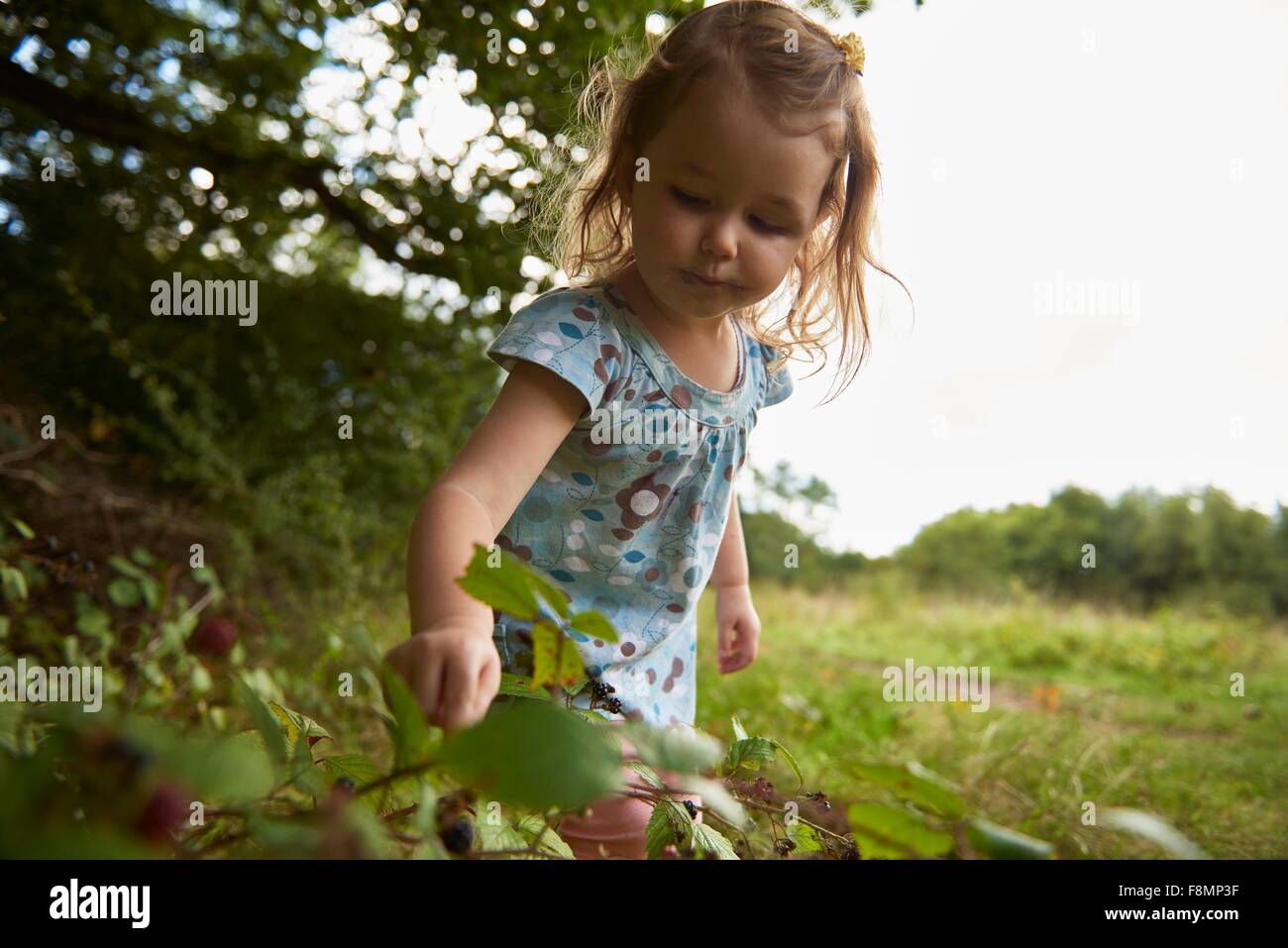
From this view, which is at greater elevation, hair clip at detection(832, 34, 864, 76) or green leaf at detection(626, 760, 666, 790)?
hair clip at detection(832, 34, 864, 76)

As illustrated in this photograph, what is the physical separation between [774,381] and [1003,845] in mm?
1471

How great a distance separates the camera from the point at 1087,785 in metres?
2.51

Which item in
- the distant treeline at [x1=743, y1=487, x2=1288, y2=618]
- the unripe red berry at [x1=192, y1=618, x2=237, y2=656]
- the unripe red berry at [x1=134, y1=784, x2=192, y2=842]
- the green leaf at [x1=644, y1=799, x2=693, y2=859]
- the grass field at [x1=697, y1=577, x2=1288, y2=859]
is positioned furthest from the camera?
the distant treeline at [x1=743, y1=487, x2=1288, y2=618]

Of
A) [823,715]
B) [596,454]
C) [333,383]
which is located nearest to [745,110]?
[596,454]

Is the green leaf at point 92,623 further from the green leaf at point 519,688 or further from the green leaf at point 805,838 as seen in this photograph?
the green leaf at point 805,838

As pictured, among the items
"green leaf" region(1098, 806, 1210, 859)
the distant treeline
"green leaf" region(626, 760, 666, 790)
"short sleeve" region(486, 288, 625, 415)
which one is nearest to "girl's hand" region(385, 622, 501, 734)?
"green leaf" region(626, 760, 666, 790)

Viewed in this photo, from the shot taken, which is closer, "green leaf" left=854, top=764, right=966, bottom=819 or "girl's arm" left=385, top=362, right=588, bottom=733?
"green leaf" left=854, top=764, right=966, bottom=819

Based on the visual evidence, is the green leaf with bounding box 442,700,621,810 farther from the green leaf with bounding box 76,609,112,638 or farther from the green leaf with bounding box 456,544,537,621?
the green leaf with bounding box 76,609,112,638

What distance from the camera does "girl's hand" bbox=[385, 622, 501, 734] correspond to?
60 cm

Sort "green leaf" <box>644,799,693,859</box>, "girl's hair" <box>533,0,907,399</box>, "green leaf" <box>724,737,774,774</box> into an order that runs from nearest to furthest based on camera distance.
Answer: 1. "green leaf" <box>644,799,693,859</box>
2. "green leaf" <box>724,737,774,774</box>
3. "girl's hair" <box>533,0,907,399</box>

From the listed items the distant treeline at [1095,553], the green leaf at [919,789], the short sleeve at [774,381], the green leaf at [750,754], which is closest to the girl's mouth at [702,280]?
the short sleeve at [774,381]

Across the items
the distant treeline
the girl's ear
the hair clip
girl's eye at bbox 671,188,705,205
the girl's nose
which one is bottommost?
the distant treeline

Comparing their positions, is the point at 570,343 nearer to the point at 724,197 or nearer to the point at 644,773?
the point at 724,197

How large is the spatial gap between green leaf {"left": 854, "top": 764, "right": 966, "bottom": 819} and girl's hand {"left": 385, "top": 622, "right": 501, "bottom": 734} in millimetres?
265
